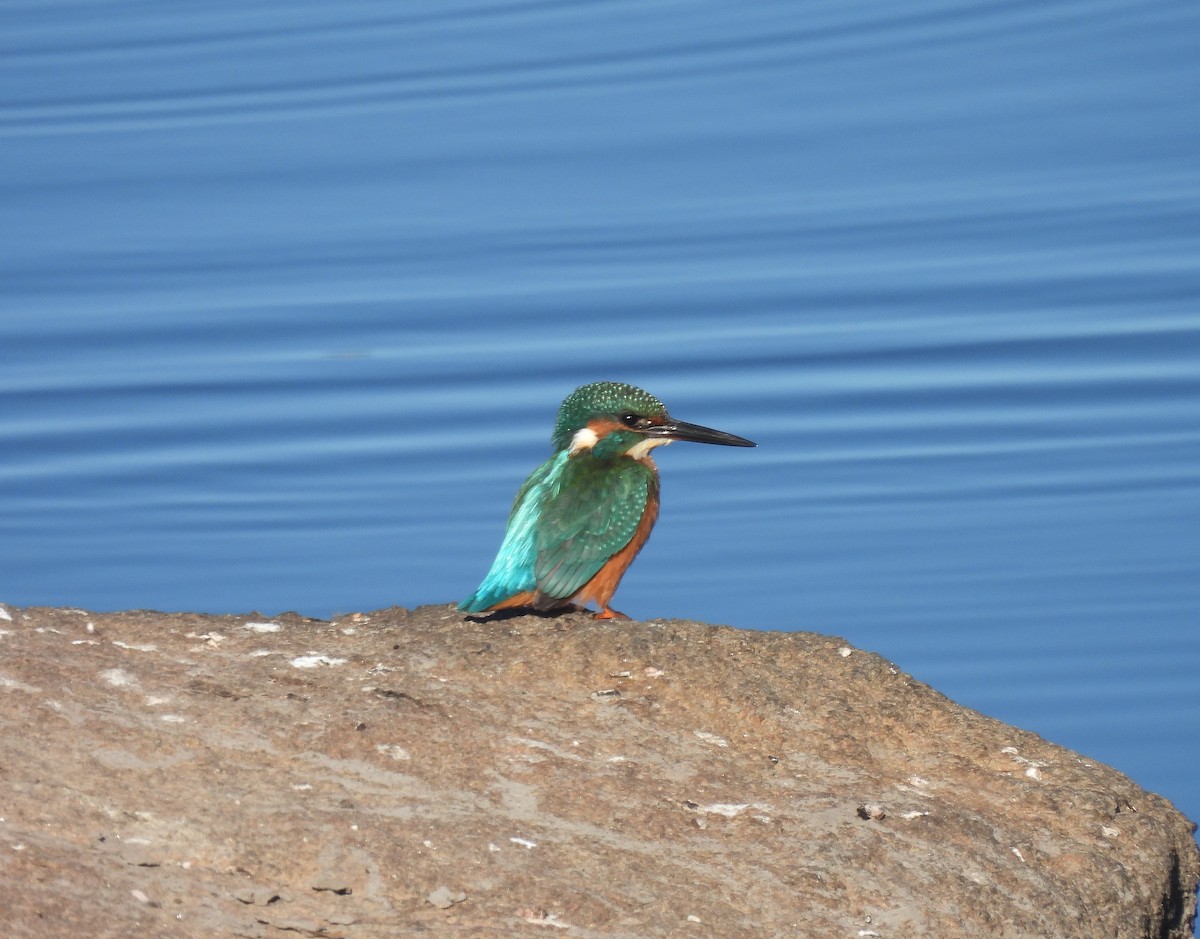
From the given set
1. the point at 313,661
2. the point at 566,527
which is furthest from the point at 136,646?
the point at 566,527

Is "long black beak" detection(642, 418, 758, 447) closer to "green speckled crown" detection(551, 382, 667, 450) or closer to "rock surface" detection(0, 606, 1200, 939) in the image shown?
"green speckled crown" detection(551, 382, 667, 450)

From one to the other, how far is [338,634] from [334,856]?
1.26 m

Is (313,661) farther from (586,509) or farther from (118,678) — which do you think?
(586,509)

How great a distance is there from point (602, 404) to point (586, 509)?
0.44m

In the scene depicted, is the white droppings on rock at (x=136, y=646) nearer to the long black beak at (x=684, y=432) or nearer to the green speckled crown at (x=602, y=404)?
the green speckled crown at (x=602, y=404)

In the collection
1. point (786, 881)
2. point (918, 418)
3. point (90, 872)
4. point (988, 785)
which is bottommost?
point (90, 872)

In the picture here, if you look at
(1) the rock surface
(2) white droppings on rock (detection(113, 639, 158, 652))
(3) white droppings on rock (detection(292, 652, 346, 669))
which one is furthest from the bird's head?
(2) white droppings on rock (detection(113, 639, 158, 652))

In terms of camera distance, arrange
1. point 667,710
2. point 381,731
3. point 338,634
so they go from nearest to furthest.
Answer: point 381,731
point 667,710
point 338,634

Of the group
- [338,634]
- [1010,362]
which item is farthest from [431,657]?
[1010,362]

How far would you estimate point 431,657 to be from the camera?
488cm

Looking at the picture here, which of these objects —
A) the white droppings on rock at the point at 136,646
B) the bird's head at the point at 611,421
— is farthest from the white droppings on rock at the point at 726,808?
the bird's head at the point at 611,421

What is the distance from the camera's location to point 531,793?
4.22 meters

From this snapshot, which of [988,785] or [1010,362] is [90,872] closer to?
[988,785]

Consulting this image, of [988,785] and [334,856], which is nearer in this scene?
[334,856]
